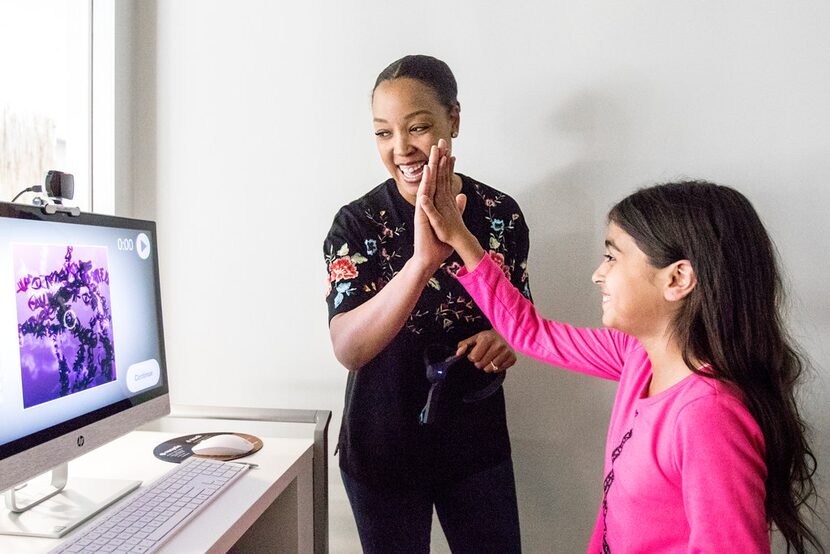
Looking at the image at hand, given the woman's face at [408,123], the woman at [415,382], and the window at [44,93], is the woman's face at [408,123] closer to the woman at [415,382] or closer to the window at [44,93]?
the woman at [415,382]

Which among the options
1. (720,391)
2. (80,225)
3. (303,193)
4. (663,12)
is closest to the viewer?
(720,391)

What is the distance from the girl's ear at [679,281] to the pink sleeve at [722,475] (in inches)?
6.9

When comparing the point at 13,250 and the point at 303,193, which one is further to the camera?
the point at 303,193

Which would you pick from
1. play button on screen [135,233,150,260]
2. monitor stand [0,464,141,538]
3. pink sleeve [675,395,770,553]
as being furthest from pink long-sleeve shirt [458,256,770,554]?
monitor stand [0,464,141,538]

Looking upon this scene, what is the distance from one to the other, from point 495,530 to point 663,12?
1365 mm

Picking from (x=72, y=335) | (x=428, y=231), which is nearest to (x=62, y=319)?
(x=72, y=335)

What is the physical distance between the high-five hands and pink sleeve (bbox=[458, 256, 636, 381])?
64 millimetres

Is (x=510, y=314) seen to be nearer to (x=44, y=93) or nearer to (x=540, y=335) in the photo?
(x=540, y=335)

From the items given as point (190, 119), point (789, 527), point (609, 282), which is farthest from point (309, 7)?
point (789, 527)

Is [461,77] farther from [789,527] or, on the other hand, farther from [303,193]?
[789,527]

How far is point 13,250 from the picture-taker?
88cm

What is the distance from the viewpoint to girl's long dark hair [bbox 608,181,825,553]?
92 centimetres

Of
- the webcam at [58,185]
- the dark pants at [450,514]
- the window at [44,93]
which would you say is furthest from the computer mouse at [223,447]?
the window at [44,93]

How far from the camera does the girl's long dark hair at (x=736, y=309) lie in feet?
3.01
